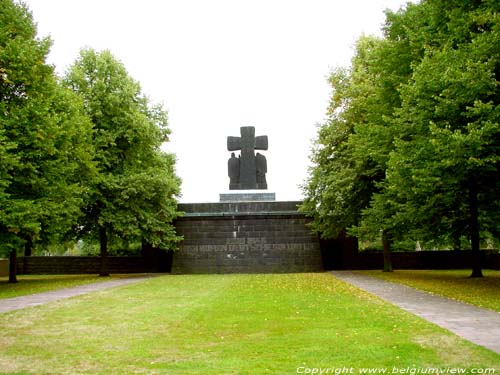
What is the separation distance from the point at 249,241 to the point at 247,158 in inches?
280

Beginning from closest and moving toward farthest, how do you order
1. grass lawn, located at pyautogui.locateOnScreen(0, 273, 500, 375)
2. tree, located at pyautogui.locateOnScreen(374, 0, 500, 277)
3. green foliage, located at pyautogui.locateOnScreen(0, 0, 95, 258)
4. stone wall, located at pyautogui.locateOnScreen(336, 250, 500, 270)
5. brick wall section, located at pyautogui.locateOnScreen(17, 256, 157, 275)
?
1. grass lawn, located at pyautogui.locateOnScreen(0, 273, 500, 375)
2. tree, located at pyautogui.locateOnScreen(374, 0, 500, 277)
3. green foliage, located at pyautogui.locateOnScreen(0, 0, 95, 258)
4. stone wall, located at pyautogui.locateOnScreen(336, 250, 500, 270)
5. brick wall section, located at pyautogui.locateOnScreen(17, 256, 157, 275)

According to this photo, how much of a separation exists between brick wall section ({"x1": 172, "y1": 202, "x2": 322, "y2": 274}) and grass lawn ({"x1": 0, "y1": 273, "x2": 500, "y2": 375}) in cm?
1569

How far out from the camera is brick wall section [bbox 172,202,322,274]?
2992cm

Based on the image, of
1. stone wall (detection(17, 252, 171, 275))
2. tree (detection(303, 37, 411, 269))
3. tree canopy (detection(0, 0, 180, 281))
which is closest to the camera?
tree canopy (detection(0, 0, 180, 281))

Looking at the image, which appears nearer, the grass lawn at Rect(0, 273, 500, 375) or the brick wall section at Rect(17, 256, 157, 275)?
the grass lawn at Rect(0, 273, 500, 375)

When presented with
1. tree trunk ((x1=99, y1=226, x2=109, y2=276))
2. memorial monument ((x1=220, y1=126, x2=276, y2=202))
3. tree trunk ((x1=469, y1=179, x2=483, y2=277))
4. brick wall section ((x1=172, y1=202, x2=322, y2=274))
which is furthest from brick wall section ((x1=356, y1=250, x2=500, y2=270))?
tree trunk ((x1=99, y1=226, x2=109, y2=276))

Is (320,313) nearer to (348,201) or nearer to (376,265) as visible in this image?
(348,201)

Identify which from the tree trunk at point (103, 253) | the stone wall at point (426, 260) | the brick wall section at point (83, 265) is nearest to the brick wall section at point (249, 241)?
the tree trunk at point (103, 253)

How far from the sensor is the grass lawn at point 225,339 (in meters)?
6.86

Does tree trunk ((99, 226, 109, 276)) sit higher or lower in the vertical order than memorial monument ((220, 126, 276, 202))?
lower

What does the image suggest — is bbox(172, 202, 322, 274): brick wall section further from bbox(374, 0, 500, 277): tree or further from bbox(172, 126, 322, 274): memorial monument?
bbox(374, 0, 500, 277): tree

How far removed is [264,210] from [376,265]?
7958 millimetres

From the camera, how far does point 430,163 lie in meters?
16.3

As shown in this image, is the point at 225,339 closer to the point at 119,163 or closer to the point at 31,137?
the point at 31,137
